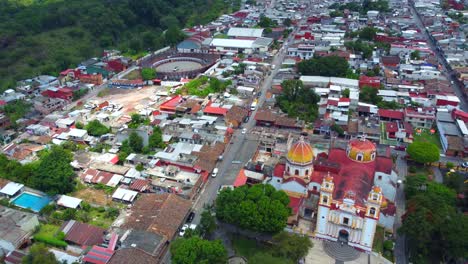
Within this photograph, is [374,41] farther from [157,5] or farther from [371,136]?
[157,5]

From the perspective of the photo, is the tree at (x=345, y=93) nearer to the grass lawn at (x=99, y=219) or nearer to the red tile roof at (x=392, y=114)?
the red tile roof at (x=392, y=114)

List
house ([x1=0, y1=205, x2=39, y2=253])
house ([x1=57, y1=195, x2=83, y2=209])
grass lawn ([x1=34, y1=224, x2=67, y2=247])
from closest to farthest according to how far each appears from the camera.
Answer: house ([x1=0, y1=205, x2=39, y2=253]) → grass lawn ([x1=34, y1=224, x2=67, y2=247]) → house ([x1=57, y1=195, x2=83, y2=209])

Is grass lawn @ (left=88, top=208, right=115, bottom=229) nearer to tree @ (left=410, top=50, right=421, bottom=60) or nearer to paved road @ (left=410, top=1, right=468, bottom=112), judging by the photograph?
paved road @ (left=410, top=1, right=468, bottom=112)

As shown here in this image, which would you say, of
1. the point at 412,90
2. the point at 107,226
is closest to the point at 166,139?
the point at 107,226

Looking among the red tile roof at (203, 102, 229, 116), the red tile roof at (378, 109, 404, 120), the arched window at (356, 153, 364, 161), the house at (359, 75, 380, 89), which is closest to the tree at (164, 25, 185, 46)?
the red tile roof at (203, 102, 229, 116)

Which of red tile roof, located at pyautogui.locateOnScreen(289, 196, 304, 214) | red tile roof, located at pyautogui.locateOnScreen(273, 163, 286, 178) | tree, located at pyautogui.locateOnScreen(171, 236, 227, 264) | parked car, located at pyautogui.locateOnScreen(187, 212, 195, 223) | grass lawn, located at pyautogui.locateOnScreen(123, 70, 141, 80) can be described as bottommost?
→ grass lawn, located at pyautogui.locateOnScreen(123, 70, 141, 80)

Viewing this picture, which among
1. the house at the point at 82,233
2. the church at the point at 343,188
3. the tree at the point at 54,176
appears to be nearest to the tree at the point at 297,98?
the church at the point at 343,188

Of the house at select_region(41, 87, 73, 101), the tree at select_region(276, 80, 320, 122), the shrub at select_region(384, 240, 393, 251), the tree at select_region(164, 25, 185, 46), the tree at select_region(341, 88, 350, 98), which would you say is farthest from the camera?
the tree at select_region(164, 25, 185, 46)
